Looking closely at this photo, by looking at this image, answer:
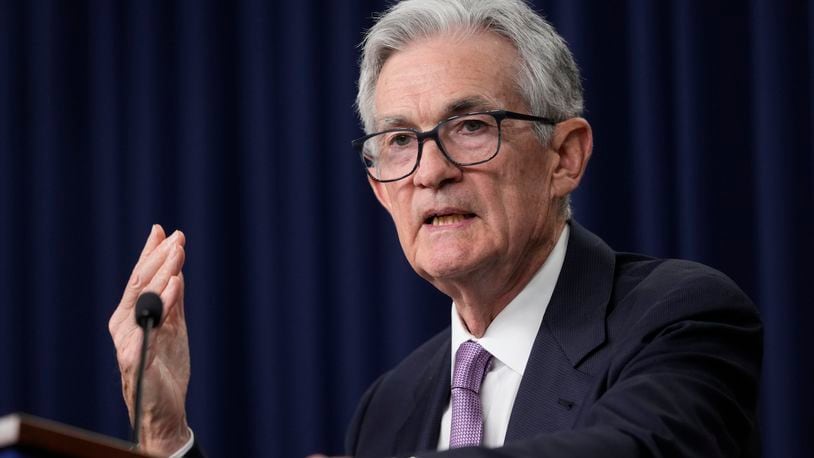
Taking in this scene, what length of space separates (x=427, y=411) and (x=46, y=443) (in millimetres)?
1216

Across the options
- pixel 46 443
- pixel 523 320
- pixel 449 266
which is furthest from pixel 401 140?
pixel 46 443

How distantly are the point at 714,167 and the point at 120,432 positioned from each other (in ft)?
6.07

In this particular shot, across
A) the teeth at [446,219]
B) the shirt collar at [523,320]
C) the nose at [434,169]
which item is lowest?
the shirt collar at [523,320]

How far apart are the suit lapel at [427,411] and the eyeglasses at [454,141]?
441 mm

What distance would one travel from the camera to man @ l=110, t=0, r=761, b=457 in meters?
1.86

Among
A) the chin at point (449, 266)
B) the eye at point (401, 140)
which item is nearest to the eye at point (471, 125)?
the eye at point (401, 140)

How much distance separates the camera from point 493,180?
202 cm

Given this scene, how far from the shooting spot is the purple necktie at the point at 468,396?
201 centimetres

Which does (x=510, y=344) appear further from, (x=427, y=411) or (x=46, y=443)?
(x=46, y=443)

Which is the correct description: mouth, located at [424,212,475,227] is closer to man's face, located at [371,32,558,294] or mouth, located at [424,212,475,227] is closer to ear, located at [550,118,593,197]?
man's face, located at [371,32,558,294]

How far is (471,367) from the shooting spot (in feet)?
6.81

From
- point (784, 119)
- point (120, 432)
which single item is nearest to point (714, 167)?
point (784, 119)

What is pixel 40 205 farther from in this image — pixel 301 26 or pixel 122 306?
pixel 122 306

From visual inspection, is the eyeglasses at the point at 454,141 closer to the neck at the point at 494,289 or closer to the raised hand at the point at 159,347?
the neck at the point at 494,289
